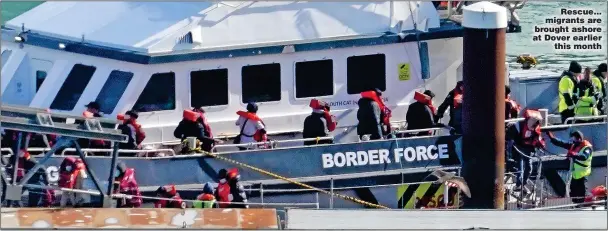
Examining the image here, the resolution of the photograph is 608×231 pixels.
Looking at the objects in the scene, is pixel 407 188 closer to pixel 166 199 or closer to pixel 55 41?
pixel 166 199

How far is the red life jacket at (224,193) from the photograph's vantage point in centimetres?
1262

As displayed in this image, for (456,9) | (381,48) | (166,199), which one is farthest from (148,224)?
(456,9)

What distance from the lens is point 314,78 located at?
45.5 feet

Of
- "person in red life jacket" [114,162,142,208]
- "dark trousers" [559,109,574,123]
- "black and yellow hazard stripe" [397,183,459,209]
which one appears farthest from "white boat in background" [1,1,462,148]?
"dark trousers" [559,109,574,123]

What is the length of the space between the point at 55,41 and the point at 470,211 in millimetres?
4342

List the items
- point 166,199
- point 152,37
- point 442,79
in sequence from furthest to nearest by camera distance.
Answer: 1. point 442,79
2. point 152,37
3. point 166,199

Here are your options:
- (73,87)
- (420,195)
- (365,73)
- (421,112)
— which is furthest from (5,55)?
(420,195)

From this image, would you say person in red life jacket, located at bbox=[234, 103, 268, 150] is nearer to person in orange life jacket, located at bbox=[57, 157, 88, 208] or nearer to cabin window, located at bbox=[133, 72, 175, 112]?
cabin window, located at bbox=[133, 72, 175, 112]

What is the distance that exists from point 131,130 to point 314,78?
2.01 m

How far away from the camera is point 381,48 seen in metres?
14.0

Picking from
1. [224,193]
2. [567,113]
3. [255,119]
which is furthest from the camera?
[567,113]

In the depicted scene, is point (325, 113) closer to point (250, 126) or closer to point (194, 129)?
point (250, 126)

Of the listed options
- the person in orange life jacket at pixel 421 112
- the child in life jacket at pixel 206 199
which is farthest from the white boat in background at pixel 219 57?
the child in life jacket at pixel 206 199

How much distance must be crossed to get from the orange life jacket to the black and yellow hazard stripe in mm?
1797
